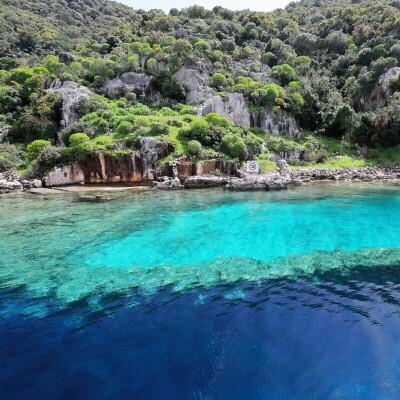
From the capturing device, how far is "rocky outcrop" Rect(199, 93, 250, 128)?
56.4 m

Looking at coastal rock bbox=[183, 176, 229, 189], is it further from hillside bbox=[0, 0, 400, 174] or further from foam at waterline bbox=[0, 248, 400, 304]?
foam at waterline bbox=[0, 248, 400, 304]

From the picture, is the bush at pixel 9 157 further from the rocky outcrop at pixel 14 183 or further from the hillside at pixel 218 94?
the rocky outcrop at pixel 14 183

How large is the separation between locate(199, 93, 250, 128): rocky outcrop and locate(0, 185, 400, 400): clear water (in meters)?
40.0

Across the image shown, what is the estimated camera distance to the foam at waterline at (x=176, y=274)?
37.6 feet

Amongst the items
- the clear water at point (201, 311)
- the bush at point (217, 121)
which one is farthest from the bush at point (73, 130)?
the clear water at point (201, 311)

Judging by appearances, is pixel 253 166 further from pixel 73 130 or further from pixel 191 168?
pixel 73 130

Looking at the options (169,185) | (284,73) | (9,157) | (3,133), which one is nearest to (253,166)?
(169,185)

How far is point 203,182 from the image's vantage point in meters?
38.7

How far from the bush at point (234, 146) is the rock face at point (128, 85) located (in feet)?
92.2

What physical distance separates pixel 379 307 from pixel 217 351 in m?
5.55

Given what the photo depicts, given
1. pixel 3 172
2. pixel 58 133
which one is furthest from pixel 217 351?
pixel 58 133

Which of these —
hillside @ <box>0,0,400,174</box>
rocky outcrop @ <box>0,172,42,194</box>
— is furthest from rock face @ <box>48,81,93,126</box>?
rocky outcrop @ <box>0,172,42,194</box>

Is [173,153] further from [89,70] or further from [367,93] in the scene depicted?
[367,93]

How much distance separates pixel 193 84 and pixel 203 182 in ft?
109
